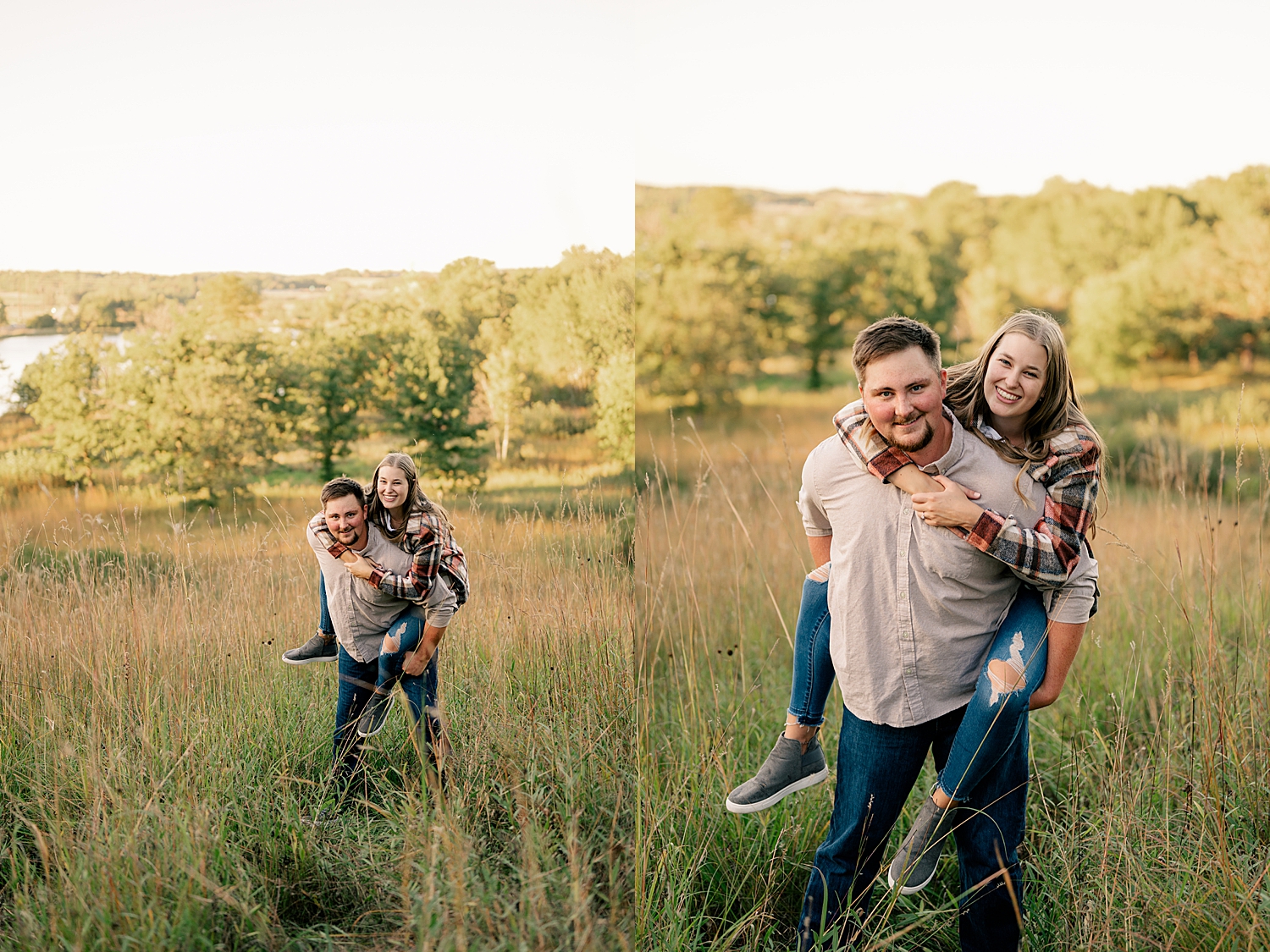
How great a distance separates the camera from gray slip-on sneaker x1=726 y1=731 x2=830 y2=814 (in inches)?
119

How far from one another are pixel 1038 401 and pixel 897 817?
1.43 metres

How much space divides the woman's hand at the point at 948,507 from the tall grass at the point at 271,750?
3.79ft

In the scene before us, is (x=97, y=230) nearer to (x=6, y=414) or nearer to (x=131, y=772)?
(x=6, y=414)

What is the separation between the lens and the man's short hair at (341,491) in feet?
9.55

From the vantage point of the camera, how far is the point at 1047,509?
8.14ft

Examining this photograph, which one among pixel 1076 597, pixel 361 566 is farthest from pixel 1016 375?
pixel 361 566

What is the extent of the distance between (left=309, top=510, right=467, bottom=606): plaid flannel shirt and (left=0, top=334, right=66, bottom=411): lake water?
3.85ft

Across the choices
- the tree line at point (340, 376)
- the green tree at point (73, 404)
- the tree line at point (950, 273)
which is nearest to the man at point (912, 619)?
the tree line at point (340, 376)

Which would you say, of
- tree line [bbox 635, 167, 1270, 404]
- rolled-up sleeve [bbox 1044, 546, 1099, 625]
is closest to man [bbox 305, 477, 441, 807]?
rolled-up sleeve [bbox 1044, 546, 1099, 625]

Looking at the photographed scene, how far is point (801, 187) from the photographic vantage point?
2297cm

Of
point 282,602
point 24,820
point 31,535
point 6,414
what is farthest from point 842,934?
point 6,414

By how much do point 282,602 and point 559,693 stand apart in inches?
42.2

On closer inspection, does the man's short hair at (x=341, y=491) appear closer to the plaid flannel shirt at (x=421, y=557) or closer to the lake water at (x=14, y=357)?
the plaid flannel shirt at (x=421, y=557)

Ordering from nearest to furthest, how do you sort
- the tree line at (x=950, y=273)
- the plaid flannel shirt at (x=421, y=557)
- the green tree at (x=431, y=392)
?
the plaid flannel shirt at (x=421, y=557) < the green tree at (x=431, y=392) < the tree line at (x=950, y=273)
